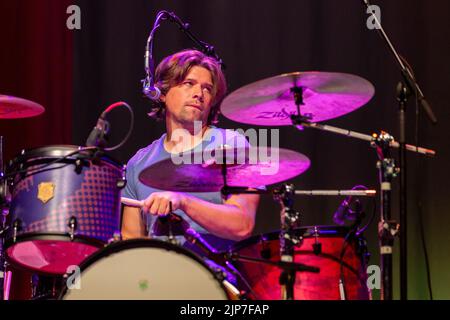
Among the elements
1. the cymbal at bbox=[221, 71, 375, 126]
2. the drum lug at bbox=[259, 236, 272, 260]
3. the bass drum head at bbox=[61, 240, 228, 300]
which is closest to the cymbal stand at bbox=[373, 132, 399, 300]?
the cymbal at bbox=[221, 71, 375, 126]

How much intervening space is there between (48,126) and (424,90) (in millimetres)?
2124

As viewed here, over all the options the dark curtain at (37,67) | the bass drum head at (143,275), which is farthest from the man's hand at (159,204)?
the dark curtain at (37,67)

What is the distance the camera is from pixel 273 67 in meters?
3.83

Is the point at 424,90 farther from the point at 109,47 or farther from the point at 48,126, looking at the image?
the point at 48,126

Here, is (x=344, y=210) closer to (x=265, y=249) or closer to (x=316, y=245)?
(x=316, y=245)

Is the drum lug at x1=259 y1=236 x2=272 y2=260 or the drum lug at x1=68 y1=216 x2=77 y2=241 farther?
the drum lug at x1=259 y1=236 x2=272 y2=260

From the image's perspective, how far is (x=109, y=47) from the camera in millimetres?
4078

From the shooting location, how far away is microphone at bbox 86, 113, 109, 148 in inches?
89.0

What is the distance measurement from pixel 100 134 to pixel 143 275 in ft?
1.72

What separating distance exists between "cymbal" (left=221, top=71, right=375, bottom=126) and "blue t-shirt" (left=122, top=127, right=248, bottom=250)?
377 mm

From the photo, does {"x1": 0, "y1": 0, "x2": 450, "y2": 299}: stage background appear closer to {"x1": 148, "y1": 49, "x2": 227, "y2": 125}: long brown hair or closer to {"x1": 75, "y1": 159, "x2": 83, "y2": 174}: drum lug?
{"x1": 148, "y1": 49, "x2": 227, "y2": 125}: long brown hair

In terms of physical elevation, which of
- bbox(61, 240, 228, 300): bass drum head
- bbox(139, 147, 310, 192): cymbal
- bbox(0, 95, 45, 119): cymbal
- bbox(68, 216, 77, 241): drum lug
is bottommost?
bbox(61, 240, 228, 300): bass drum head

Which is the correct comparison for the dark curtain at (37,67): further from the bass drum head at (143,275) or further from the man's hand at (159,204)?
the bass drum head at (143,275)
